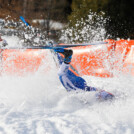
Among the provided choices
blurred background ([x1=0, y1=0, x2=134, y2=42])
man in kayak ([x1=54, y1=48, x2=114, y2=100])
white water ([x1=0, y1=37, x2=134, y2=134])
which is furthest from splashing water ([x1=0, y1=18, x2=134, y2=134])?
blurred background ([x1=0, y1=0, x2=134, y2=42])

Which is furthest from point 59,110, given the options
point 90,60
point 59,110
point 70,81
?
point 90,60

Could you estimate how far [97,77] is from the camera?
4.72 metres

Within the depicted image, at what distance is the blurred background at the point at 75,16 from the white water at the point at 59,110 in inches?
260

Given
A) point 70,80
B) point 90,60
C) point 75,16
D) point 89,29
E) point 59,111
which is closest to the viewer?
point 59,111

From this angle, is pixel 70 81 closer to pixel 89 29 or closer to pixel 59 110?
pixel 59 110

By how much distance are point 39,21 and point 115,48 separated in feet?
26.4

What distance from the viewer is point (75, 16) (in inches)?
428

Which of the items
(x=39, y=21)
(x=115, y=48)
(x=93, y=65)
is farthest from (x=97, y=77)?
(x=39, y=21)

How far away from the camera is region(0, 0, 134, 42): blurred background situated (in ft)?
32.9

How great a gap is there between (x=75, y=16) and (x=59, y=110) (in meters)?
8.69

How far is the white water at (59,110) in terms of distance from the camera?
89.1 inches

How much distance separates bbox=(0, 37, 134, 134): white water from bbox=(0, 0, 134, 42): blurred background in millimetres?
6594

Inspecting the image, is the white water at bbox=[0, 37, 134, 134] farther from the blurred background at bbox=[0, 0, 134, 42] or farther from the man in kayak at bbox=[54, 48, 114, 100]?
the blurred background at bbox=[0, 0, 134, 42]

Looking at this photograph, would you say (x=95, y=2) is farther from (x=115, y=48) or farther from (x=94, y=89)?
(x=94, y=89)
